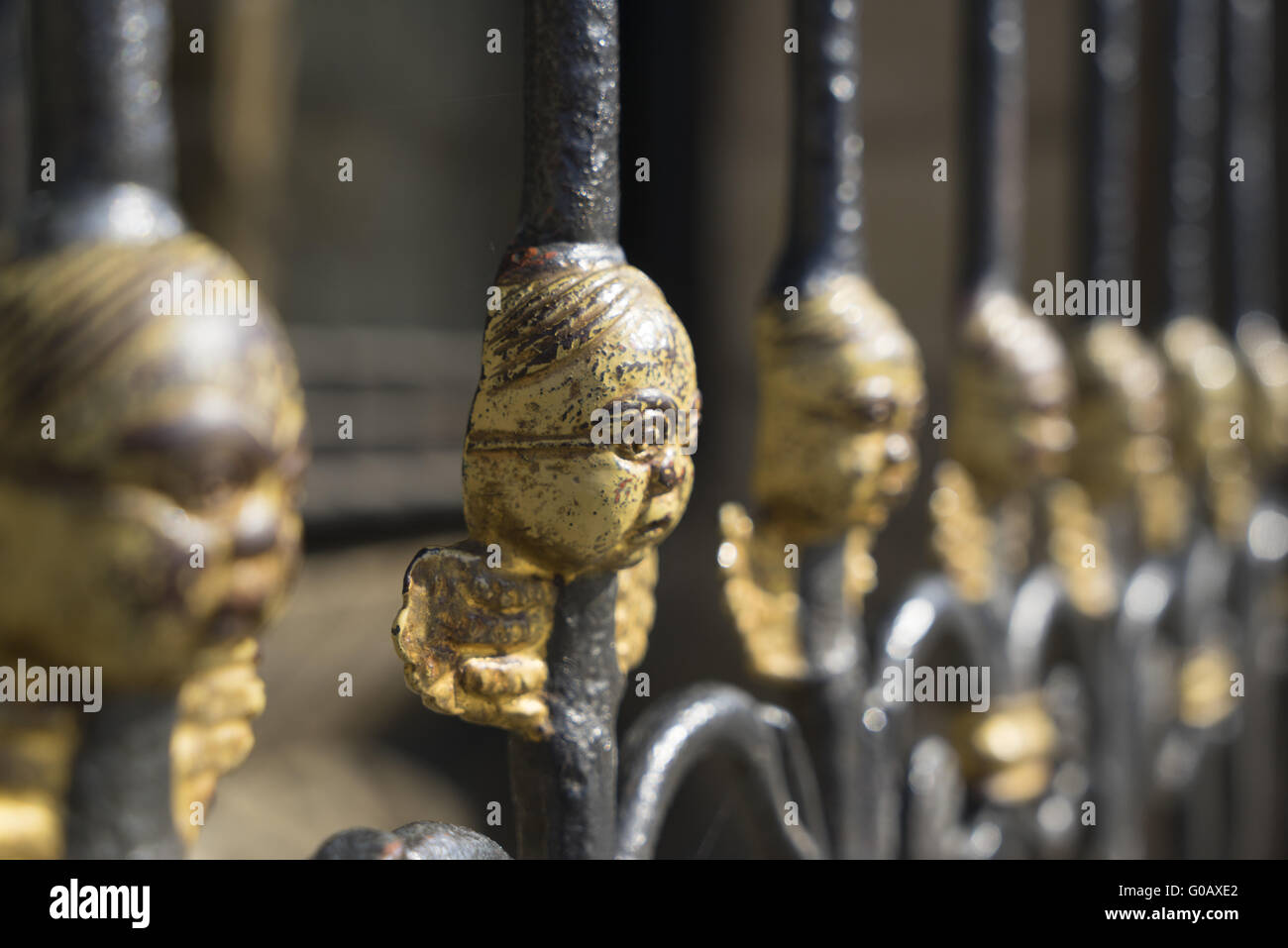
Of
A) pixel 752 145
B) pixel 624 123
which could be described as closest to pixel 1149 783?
pixel 624 123

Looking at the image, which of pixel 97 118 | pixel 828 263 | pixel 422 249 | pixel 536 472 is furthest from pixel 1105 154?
pixel 422 249

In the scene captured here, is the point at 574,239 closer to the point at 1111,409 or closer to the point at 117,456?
the point at 117,456

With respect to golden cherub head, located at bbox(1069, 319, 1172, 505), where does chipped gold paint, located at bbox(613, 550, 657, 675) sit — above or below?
below

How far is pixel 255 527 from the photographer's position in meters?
0.39

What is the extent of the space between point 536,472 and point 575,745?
0.11 m

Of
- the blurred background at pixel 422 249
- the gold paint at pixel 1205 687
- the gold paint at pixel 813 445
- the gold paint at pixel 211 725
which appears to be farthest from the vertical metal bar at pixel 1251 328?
the gold paint at pixel 211 725

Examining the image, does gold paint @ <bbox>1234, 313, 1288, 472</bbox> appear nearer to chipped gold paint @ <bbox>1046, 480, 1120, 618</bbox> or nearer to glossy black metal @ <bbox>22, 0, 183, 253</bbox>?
chipped gold paint @ <bbox>1046, 480, 1120, 618</bbox>

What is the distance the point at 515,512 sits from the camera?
0.49 meters

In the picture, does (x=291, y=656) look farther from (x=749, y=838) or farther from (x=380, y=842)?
(x=380, y=842)

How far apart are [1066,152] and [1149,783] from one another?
195 cm

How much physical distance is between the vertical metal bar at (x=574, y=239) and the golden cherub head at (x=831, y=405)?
0.75ft

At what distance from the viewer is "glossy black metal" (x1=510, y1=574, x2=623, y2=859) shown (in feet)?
1.69

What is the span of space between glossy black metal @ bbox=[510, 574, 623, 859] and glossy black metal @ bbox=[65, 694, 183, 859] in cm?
16

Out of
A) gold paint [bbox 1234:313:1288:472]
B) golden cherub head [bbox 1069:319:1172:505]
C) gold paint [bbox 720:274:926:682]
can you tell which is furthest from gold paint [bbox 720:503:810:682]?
gold paint [bbox 1234:313:1288:472]
